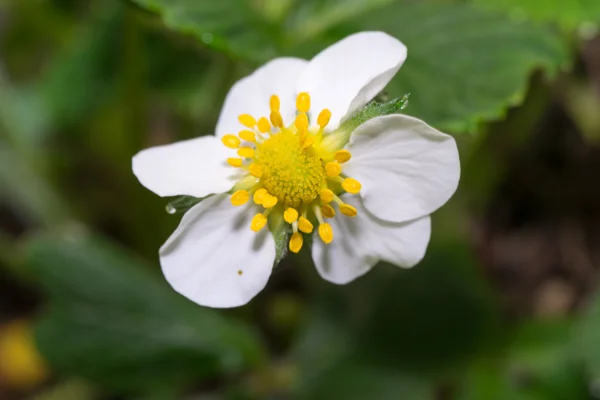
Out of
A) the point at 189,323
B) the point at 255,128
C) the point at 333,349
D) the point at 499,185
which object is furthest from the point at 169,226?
the point at 499,185

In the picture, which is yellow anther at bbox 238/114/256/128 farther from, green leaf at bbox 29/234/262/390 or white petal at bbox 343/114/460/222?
green leaf at bbox 29/234/262/390

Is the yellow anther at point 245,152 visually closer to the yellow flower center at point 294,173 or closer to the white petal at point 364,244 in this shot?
the yellow flower center at point 294,173

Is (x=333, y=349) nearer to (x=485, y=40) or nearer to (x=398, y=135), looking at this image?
(x=485, y=40)

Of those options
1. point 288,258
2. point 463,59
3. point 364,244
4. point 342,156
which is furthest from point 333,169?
point 288,258

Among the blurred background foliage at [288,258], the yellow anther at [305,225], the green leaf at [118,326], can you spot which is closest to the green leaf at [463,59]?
the blurred background foliage at [288,258]

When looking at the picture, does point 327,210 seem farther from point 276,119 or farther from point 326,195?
point 276,119
